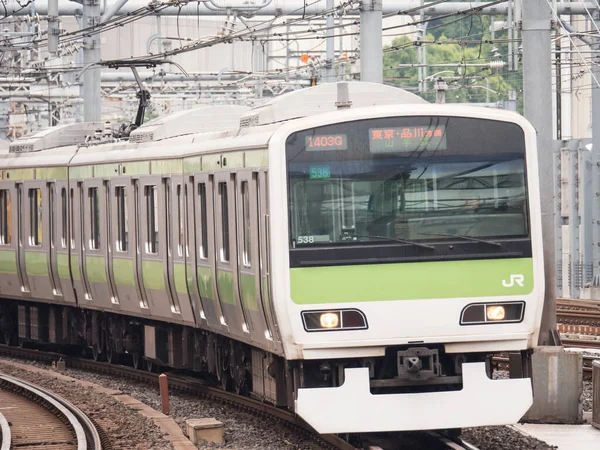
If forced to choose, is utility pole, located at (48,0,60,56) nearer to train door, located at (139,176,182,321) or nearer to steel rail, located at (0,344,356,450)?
steel rail, located at (0,344,356,450)

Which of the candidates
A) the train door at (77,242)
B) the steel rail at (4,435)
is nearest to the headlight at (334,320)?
the steel rail at (4,435)

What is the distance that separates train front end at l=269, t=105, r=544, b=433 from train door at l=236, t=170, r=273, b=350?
771mm

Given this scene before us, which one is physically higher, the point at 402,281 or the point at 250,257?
the point at 250,257

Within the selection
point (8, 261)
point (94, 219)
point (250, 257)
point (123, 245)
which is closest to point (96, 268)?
point (94, 219)

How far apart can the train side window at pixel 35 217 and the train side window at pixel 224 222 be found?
7394mm

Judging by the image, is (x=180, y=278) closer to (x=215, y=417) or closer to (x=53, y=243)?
(x=215, y=417)

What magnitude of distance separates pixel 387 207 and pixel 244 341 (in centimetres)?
249

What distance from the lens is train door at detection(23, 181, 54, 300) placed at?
19922 millimetres

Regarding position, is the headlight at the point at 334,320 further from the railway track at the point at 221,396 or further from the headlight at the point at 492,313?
the railway track at the point at 221,396

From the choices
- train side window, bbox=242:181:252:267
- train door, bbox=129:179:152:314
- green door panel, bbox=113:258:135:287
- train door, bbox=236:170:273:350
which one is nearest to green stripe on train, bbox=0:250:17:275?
green door panel, bbox=113:258:135:287

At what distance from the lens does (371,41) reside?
715 inches

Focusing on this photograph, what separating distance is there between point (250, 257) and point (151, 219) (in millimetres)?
4130

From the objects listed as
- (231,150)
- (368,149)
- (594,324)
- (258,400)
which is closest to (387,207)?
(368,149)

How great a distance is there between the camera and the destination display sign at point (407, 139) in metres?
11.0
